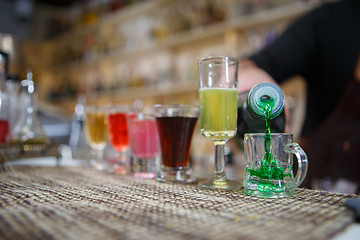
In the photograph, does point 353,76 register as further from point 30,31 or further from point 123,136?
point 30,31

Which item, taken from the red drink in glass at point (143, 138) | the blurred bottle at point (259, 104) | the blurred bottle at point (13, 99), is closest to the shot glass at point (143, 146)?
the red drink in glass at point (143, 138)

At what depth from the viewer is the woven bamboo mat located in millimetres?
404

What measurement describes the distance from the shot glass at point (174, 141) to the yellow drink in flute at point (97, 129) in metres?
0.54

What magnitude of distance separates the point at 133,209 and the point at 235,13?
2.61m

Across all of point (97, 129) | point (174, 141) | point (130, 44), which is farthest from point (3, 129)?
point (130, 44)

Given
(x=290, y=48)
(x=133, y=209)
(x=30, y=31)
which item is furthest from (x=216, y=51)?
(x=30, y=31)

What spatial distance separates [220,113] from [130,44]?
11.7 ft

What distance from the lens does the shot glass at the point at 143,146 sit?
0.95 metres

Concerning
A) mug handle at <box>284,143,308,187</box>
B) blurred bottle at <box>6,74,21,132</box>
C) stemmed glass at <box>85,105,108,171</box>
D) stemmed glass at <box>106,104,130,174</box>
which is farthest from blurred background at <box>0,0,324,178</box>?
mug handle at <box>284,143,308,187</box>

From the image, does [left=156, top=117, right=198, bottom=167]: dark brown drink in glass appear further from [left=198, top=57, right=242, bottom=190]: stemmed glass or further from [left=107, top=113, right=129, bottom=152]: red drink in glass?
[left=107, top=113, right=129, bottom=152]: red drink in glass

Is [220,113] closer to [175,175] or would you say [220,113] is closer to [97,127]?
[175,175]

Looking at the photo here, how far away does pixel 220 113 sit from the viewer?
2.48 feet

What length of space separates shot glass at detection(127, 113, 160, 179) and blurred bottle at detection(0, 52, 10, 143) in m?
0.50

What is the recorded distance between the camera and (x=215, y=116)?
29.9 inches
